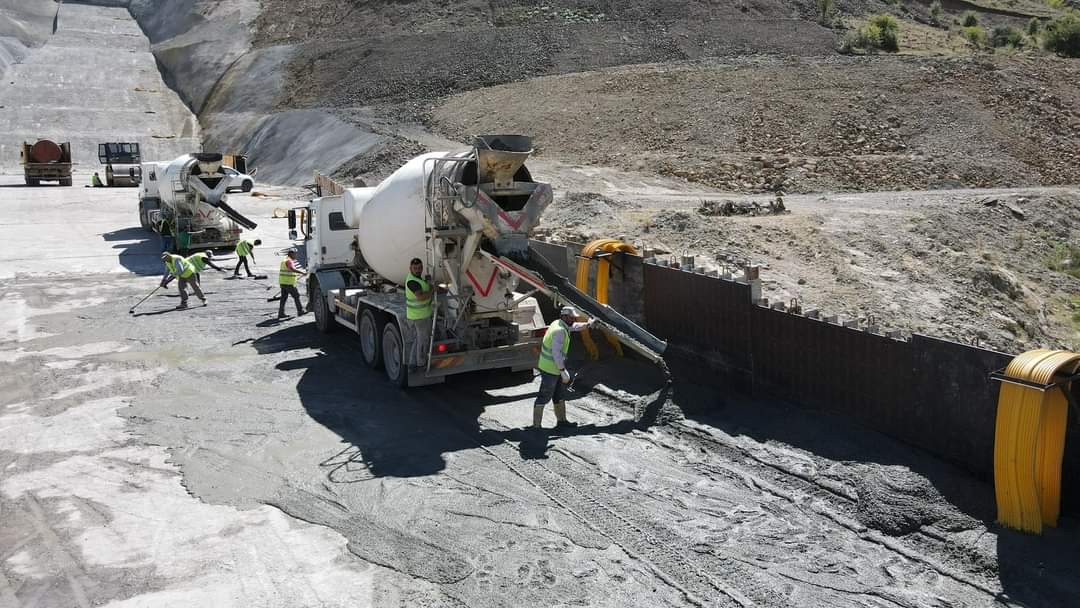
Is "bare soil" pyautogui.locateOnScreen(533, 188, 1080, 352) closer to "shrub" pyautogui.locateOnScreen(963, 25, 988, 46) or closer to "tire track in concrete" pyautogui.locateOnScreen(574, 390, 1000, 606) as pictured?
"tire track in concrete" pyautogui.locateOnScreen(574, 390, 1000, 606)

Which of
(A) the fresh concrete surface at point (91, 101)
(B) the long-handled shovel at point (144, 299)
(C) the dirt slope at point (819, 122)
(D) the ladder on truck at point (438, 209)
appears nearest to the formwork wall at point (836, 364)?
(D) the ladder on truck at point (438, 209)

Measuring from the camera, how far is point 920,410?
30.0 ft

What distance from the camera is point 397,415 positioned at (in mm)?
11672

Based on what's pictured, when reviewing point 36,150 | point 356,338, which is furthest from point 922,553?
point 36,150

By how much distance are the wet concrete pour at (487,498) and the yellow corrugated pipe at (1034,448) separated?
23 cm

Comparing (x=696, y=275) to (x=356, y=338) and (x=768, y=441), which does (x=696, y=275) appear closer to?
(x=768, y=441)

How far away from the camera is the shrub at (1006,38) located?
176ft

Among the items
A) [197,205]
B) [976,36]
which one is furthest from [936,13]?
[197,205]

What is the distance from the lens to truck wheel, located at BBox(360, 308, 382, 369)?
44.3 feet

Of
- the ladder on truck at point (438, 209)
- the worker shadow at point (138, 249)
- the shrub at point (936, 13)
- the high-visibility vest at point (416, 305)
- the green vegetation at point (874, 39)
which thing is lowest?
the worker shadow at point (138, 249)

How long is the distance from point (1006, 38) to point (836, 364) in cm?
5378

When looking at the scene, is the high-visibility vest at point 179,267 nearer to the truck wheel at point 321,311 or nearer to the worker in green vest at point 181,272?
the worker in green vest at point 181,272

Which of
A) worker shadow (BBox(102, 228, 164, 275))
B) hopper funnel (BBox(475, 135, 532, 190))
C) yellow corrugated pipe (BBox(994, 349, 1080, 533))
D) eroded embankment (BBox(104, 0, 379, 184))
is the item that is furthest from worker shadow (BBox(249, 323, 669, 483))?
eroded embankment (BBox(104, 0, 379, 184))

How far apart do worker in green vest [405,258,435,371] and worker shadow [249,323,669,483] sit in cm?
63
